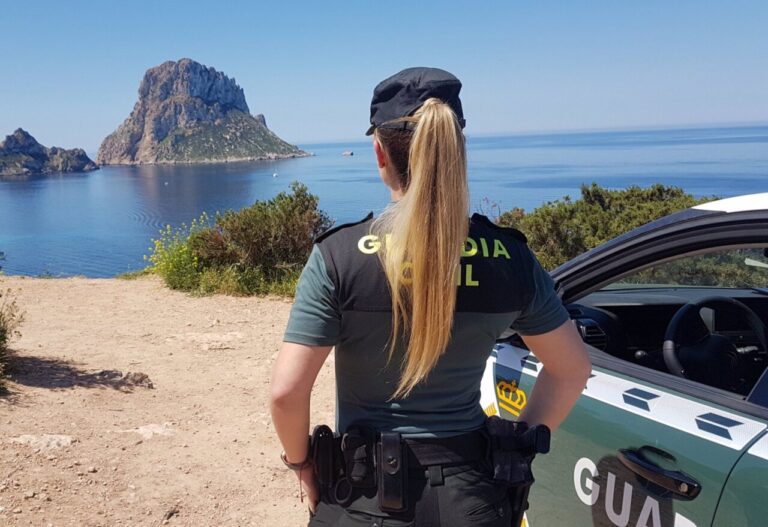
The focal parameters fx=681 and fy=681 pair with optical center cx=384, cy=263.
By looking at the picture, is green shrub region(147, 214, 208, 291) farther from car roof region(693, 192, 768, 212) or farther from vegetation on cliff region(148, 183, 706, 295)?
car roof region(693, 192, 768, 212)

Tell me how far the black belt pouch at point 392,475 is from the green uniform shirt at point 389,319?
2.5 inches

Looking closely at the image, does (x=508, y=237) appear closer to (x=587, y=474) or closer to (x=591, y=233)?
(x=587, y=474)

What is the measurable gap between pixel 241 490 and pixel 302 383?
9.29ft

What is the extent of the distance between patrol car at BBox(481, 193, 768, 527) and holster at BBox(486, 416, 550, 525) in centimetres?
37

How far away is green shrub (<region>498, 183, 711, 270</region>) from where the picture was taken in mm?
8648

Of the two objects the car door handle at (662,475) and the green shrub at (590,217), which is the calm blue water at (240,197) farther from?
the green shrub at (590,217)

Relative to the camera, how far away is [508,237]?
5.12 feet

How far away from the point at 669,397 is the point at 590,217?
7.36 meters

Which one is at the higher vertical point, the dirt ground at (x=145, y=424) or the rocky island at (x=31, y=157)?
the rocky island at (x=31, y=157)

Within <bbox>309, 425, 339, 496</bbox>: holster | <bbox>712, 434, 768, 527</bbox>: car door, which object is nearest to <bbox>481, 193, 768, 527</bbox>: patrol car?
<bbox>712, 434, 768, 527</bbox>: car door

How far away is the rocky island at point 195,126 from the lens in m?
162

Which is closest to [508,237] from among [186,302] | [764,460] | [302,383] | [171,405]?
[302,383]

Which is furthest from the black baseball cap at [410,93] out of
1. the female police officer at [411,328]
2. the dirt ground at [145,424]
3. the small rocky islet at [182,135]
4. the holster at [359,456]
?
the small rocky islet at [182,135]

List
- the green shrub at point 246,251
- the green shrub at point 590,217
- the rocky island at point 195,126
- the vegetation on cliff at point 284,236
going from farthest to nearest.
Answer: the rocky island at point 195,126, the green shrub at point 246,251, the vegetation on cliff at point 284,236, the green shrub at point 590,217
